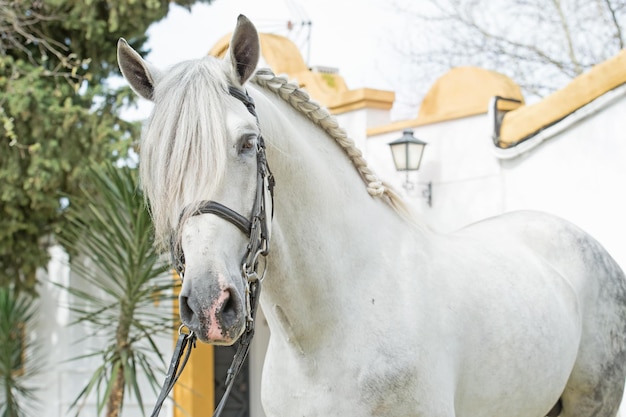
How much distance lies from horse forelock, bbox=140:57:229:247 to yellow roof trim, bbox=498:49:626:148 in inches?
152

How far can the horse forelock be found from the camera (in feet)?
7.07

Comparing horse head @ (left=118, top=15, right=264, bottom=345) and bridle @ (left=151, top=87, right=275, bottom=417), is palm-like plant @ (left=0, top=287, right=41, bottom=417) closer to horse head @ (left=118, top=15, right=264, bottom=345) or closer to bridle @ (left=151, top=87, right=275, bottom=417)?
bridle @ (left=151, top=87, right=275, bottom=417)

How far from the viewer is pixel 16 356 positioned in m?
9.56

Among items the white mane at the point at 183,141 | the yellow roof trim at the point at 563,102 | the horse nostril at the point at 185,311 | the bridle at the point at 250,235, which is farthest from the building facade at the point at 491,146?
the horse nostril at the point at 185,311

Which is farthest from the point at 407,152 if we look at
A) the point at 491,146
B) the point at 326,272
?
the point at 326,272

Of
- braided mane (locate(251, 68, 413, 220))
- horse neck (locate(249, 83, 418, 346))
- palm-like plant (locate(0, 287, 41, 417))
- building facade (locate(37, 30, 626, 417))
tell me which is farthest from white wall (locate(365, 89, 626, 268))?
palm-like plant (locate(0, 287, 41, 417))

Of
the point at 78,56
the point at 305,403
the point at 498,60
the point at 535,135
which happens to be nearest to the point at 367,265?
the point at 305,403

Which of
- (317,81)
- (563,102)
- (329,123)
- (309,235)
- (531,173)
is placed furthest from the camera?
(317,81)

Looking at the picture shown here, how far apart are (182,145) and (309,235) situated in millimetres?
596

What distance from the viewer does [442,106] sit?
708 cm

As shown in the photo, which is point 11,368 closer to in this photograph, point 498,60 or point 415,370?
point 415,370

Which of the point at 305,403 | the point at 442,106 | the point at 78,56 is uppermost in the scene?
the point at 78,56

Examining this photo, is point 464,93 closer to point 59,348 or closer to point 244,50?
point 244,50

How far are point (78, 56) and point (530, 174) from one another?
5.13 m
